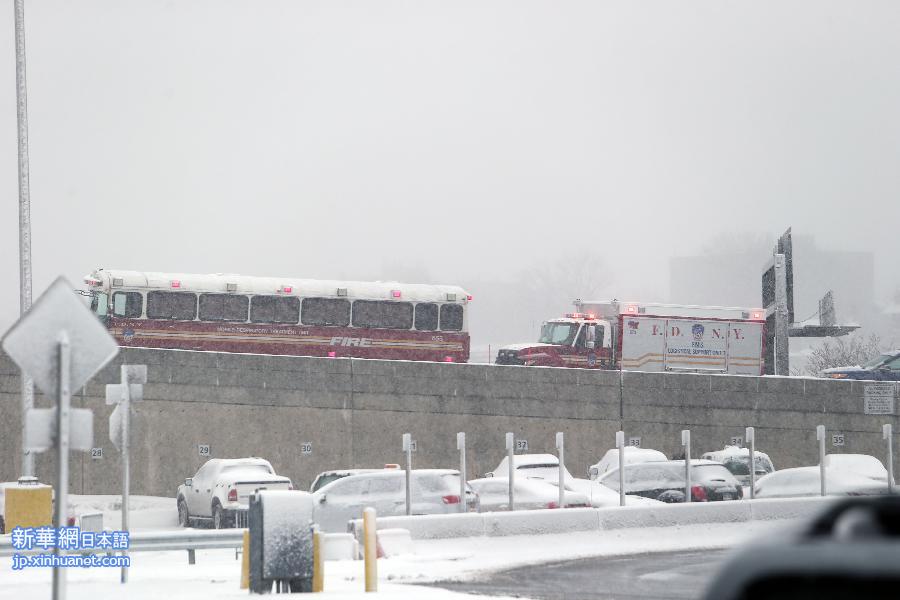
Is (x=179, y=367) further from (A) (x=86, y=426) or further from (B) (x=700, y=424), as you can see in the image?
(A) (x=86, y=426)

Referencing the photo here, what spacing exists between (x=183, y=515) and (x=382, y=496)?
697 cm

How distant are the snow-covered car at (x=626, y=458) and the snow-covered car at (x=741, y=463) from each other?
1917mm

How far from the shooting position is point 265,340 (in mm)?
40875

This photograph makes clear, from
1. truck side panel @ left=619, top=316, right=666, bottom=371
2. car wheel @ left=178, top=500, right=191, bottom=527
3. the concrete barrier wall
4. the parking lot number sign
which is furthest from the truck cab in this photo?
car wheel @ left=178, top=500, right=191, bottom=527

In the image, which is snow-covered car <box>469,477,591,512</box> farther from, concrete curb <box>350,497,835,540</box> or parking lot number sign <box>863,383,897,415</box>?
parking lot number sign <box>863,383,897,415</box>

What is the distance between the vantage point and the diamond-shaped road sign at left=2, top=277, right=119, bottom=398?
10070 millimetres

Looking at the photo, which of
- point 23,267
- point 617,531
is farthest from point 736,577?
point 23,267

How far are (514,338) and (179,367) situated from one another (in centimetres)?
15558

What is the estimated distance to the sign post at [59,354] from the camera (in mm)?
10070

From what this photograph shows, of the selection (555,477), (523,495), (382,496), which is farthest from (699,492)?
(382,496)

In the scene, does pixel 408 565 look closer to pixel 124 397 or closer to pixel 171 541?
pixel 171 541

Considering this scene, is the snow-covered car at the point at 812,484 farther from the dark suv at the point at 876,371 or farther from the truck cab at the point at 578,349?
the truck cab at the point at 578,349

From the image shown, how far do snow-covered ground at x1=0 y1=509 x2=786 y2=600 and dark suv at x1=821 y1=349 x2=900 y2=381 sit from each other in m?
19.5

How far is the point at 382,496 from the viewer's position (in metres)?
23.8
